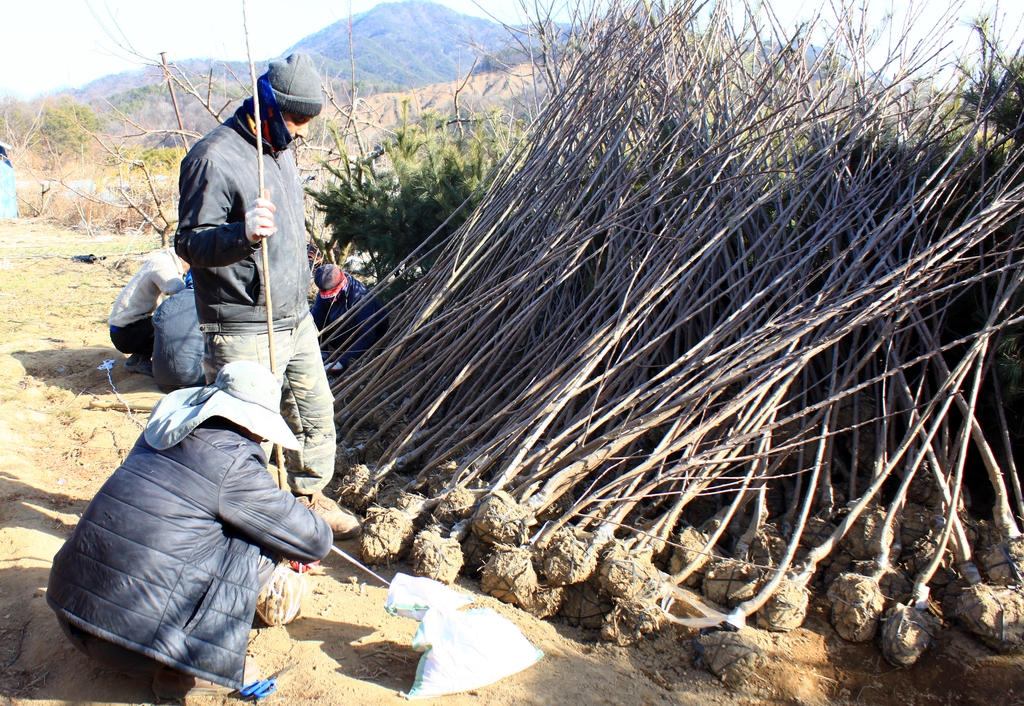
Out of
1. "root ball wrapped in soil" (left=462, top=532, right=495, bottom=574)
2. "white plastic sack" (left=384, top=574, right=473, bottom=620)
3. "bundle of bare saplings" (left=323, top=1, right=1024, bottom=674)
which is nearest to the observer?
"white plastic sack" (left=384, top=574, right=473, bottom=620)

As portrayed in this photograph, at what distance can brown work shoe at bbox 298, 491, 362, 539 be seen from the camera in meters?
2.76

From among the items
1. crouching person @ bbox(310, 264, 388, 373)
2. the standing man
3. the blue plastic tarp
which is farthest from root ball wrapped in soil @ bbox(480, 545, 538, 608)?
Answer: the blue plastic tarp

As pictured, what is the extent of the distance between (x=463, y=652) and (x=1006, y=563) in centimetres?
194

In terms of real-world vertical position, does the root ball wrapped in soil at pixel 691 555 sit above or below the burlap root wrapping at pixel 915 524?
below

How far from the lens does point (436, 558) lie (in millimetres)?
2447

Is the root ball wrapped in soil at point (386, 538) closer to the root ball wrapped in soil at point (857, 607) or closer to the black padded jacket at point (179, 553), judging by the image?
the black padded jacket at point (179, 553)

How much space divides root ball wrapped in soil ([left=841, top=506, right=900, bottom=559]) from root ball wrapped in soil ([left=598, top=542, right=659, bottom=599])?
81 cm

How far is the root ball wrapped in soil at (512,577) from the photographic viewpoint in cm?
239

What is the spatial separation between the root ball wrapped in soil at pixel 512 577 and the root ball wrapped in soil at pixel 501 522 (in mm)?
69

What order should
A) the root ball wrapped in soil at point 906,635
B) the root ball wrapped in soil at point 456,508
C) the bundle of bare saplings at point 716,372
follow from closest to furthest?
the root ball wrapped in soil at point 906,635, the bundle of bare saplings at point 716,372, the root ball wrapped in soil at point 456,508

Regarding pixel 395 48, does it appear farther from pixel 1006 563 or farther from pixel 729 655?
pixel 729 655

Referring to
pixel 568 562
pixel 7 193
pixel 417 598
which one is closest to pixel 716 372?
pixel 568 562

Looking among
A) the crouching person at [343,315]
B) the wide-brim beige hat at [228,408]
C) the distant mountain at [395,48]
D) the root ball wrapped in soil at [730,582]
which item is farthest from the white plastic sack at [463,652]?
the distant mountain at [395,48]

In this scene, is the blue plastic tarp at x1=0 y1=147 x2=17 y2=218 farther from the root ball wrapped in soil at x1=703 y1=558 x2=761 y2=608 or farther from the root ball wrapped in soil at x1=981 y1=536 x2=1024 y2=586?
the root ball wrapped in soil at x1=981 y1=536 x2=1024 y2=586
